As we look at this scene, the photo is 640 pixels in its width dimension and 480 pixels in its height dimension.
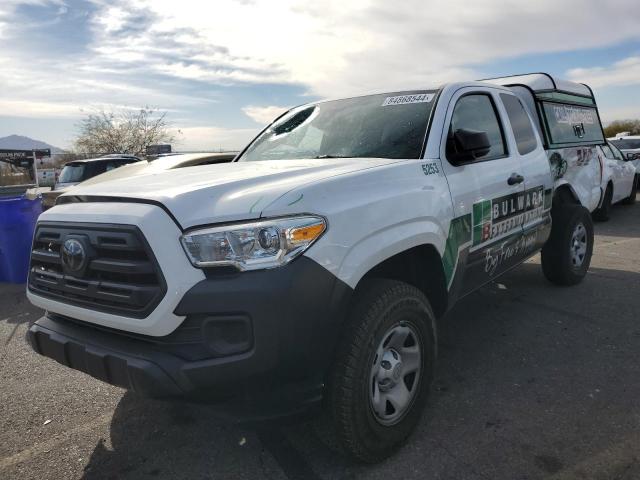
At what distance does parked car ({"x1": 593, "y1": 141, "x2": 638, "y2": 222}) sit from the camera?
33.6 ft

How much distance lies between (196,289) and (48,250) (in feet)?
3.39

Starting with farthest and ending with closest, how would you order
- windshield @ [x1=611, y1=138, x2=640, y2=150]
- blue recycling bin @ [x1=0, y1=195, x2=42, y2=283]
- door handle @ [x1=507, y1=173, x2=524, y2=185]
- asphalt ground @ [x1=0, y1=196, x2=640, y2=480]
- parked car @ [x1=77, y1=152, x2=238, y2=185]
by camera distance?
windshield @ [x1=611, y1=138, x2=640, y2=150]
parked car @ [x1=77, y1=152, x2=238, y2=185]
blue recycling bin @ [x1=0, y1=195, x2=42, y2=283]
door handle @ [x1=507, y1=173, x2=524, y2=185]
asphalt ground @ [x1=0, y1=196, x2=640, y2=480]

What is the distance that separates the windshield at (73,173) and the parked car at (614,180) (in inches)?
423

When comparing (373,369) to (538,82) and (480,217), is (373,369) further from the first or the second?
(538,82)

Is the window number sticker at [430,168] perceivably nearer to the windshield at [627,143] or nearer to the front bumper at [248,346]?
the front bumper at [248,346]

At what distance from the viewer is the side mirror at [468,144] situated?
3094 millimetres

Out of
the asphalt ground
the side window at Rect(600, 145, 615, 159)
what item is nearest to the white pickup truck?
the asphalt ground

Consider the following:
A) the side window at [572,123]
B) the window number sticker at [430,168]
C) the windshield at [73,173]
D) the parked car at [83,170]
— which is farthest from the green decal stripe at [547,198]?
the windshield at [73,173]

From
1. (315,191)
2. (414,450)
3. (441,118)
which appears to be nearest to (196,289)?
(315,191)

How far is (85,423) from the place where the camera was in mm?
3070

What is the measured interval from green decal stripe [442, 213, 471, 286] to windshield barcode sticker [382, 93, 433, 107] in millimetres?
820

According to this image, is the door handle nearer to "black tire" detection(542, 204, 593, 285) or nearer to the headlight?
"black tire" detection(542, 204, 593, 285)

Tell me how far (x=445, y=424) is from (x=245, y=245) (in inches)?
64.2

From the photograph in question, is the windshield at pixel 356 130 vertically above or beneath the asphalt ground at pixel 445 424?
above
